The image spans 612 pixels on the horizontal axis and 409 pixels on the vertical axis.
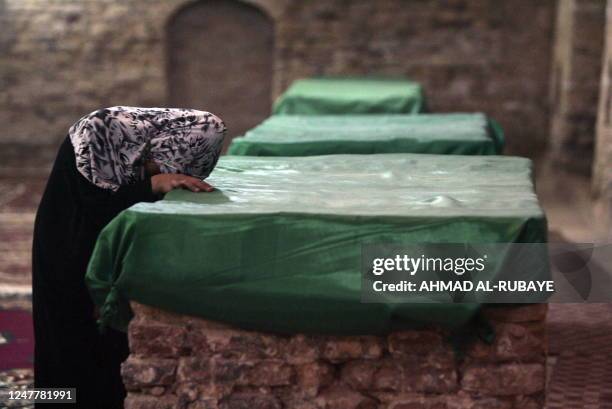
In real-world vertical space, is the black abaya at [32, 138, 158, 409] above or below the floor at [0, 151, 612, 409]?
above

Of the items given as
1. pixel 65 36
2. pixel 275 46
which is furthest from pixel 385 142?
pixel 65 36

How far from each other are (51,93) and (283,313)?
9.21m

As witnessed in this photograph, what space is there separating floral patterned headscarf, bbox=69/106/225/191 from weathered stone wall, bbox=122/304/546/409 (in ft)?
1.98

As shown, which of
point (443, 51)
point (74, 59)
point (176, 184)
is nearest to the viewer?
point (176, 184)

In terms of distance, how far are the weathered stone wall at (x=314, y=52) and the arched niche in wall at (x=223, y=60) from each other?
0.17 meters

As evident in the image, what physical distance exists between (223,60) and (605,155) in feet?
16.9

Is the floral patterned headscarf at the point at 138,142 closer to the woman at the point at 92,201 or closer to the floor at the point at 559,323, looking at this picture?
the woman at the point at 92,201

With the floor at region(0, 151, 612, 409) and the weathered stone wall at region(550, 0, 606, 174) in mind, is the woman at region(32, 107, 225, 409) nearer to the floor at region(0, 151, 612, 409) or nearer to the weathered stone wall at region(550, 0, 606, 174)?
the floor at region(0, 151, 612, 409)

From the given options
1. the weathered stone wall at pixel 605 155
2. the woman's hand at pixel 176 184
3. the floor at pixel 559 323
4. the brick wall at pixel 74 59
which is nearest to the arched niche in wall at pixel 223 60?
the brick wall at pixel 74 59

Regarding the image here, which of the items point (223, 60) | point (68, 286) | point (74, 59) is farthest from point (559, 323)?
point (74, 59)

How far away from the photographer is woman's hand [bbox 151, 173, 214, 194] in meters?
3.48

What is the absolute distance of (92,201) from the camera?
356 cm

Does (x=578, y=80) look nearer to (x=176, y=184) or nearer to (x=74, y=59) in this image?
(x=74, y=59)
